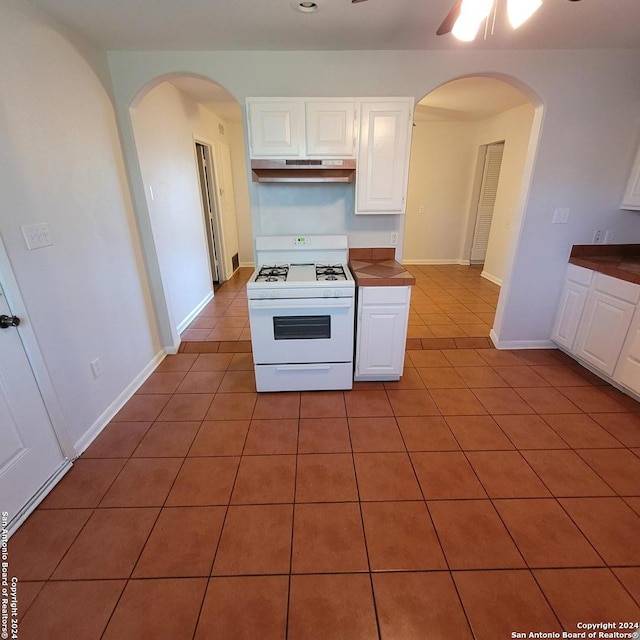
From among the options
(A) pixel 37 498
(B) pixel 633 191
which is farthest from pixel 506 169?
(A) pixel 37 498

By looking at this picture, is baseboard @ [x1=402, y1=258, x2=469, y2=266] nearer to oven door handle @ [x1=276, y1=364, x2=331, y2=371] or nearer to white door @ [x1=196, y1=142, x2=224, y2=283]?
white door @ [x1=196, y1=142, x2=224, y2=283]

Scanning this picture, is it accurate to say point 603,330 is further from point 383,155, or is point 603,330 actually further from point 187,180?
point 187,180

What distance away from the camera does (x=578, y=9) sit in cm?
178

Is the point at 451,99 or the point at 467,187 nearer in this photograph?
the point at 451,99

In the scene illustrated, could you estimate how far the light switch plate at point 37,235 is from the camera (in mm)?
1632

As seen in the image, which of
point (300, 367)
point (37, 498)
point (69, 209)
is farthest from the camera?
point (300, 367)

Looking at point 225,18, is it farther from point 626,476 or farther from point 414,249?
point 414,249

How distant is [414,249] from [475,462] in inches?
194

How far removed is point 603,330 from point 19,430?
379 centimetres

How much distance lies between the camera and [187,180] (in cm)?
379

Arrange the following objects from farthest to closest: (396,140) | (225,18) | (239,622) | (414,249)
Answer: (414,249)
(396,140)
(225,18)
(239,622)

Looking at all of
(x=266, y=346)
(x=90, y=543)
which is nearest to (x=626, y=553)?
(x=266, y=346)

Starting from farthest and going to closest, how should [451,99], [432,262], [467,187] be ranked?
[432,262] < [467,187] < [451,99]

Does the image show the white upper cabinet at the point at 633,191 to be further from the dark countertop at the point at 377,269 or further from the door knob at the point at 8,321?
the door knob at the point at 8,321
